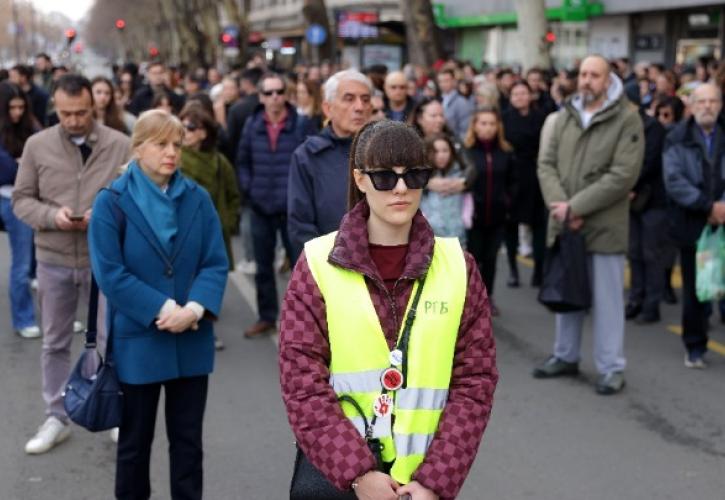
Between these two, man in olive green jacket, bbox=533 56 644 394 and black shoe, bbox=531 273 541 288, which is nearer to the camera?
man in olive green jacket, bbox=533 56 644 394

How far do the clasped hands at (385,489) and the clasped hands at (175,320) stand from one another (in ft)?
5.58

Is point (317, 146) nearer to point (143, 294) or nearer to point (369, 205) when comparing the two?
point (143, 294)

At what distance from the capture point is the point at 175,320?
446 centimetres

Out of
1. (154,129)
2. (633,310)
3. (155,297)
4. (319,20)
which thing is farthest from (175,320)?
(319,20)

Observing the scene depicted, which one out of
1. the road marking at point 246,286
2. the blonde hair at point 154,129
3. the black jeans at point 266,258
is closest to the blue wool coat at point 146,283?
the blonde hair at point 154,129

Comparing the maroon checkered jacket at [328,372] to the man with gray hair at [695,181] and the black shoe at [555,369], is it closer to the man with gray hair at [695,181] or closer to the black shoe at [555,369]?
the black shoe at [555,369]

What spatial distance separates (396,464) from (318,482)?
23 centimetres

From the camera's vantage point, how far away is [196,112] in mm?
8109

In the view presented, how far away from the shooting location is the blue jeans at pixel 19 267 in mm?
8477

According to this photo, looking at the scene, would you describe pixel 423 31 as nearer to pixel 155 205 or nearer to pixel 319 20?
pixel 319 20

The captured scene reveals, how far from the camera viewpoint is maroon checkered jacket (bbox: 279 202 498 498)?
2939mm

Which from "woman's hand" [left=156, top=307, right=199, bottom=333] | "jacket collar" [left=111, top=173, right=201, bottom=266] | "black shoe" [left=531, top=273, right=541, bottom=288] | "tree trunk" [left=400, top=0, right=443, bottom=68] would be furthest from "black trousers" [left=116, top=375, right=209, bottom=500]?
"tree trunk" [left=400, top=0, right=443, bottom=68]

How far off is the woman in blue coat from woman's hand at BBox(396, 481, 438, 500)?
5.74ft

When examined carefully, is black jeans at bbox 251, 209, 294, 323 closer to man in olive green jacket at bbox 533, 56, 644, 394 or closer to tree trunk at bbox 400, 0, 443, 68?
man in olive green jacket at bbox 533, 56, 644, 394
